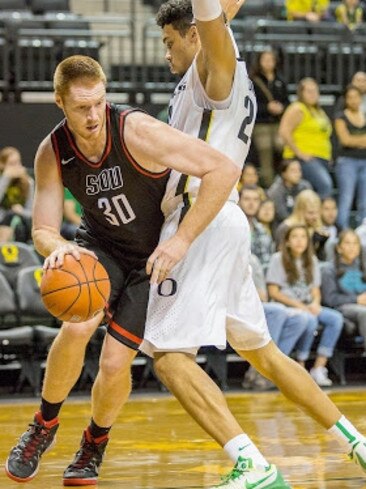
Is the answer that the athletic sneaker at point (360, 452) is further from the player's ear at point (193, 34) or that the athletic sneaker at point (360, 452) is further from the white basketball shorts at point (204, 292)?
the player's ear at point (193, 34)

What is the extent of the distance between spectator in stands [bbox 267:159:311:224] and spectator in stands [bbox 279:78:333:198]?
1.89ft

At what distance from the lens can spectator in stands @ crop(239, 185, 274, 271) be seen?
36.1 feet

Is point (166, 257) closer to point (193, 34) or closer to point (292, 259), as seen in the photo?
point (193, 34)

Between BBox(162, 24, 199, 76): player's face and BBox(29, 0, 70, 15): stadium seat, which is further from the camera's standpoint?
BBox(29, 0, 70, 15): stadium seat

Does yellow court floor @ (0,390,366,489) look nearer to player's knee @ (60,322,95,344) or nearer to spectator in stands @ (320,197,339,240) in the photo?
player's knee @ (60,322,95,344)

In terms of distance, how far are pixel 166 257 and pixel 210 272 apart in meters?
0.29

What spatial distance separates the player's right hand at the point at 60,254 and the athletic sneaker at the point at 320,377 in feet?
17.8

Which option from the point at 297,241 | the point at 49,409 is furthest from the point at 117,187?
the point at 297,241

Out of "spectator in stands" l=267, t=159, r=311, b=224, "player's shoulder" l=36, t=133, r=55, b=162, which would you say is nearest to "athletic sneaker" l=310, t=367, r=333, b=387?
"spectator in stands" l=267, t=159, r=311, b=224

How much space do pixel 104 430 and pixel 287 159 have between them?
692 cm

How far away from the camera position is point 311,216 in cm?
1138

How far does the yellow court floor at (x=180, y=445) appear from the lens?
18.8ft

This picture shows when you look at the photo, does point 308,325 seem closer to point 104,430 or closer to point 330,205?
point 330,205

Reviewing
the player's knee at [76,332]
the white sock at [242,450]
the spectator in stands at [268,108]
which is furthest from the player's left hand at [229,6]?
the spectator in stands at [268,108]
